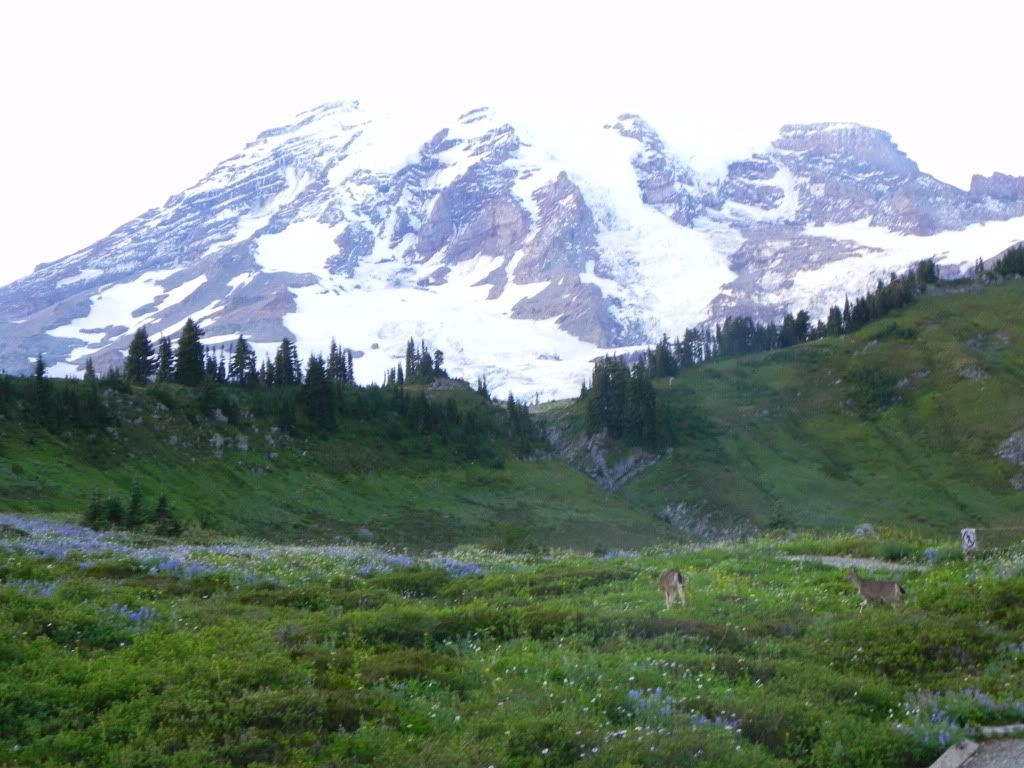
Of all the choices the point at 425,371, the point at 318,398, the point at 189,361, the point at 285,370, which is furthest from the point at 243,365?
the point at 425,371

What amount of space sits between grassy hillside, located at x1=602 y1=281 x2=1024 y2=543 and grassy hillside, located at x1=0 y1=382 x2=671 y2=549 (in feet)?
72.8

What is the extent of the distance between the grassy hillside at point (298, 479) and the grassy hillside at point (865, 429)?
22.2 meters

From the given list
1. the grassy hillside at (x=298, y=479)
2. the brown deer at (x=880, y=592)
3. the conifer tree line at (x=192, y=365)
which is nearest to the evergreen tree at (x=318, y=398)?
the conifer tree line at (x=192, y=365)

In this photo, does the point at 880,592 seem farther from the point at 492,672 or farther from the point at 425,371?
the point at 425,371

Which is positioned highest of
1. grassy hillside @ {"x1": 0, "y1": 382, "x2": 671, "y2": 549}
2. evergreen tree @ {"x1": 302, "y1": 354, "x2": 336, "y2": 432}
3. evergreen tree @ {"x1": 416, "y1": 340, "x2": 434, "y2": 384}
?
evergreen tree @ {"x1": 416, "y1": 340, "x2": 434, "y2": 384}

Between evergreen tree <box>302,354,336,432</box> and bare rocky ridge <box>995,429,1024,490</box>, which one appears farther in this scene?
bare rocky ridge <box>995,429,1024,490</box>

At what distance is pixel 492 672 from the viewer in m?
14.4

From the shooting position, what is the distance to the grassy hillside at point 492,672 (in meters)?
10.9

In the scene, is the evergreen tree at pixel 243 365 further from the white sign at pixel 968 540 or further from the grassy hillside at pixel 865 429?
the white sign at pixel 968 540

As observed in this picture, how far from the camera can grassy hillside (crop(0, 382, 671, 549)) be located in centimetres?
7806

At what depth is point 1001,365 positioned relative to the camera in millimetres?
168875

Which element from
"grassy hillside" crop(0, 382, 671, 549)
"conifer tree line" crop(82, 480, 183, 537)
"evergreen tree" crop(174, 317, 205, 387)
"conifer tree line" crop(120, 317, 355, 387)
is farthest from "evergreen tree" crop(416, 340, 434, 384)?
"conifer tree line" crop(82, 480, 183, 537)

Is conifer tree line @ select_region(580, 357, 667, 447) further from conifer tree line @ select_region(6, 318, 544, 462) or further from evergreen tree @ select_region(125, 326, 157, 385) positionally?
evergreen tree @ select_region(125, 326, 157, 385)

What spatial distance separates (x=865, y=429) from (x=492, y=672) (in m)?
162
